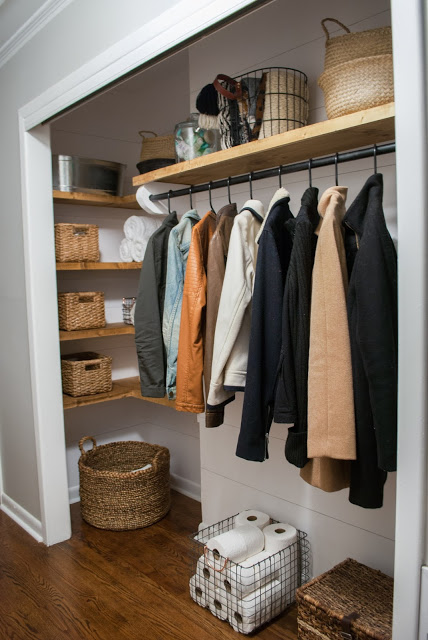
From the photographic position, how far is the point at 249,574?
206 cm

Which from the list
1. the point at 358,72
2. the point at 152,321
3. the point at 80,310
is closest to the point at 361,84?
the point at 358,72

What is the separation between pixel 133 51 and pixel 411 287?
1381mm

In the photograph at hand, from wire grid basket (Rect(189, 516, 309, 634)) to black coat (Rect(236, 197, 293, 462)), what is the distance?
60 cm

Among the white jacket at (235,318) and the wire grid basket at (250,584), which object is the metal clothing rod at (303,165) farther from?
the wire grid basket at (250,584)

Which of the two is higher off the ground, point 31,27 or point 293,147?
point 31,27

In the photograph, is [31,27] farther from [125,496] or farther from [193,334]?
[125,496]

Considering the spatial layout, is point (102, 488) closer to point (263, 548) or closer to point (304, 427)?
point (263, 548)

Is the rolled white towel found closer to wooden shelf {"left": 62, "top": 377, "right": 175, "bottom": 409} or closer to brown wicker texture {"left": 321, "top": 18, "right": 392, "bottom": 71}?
wooden shelf {"left": 62, "top": 377, "right": 175, "bottom": 409}

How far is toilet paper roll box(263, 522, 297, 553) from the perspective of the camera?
2.19m

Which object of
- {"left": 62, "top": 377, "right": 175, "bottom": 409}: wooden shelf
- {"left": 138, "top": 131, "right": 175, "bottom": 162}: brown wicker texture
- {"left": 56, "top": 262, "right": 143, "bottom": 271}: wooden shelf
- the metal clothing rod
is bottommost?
{"left": 62, "top": 377, "right": 175, "bottom": 409}: wooden shelf

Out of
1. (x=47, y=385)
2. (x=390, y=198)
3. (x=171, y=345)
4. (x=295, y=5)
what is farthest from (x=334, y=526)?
(x=295, y=5)

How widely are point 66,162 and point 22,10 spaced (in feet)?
2.55

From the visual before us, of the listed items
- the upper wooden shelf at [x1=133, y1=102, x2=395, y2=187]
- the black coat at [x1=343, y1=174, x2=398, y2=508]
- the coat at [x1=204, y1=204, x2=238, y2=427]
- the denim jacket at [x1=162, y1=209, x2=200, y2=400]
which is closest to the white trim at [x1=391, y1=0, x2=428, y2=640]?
the black coat at [x1=343, y1=174, x2=398, y2=508]

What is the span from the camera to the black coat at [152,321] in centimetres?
236
